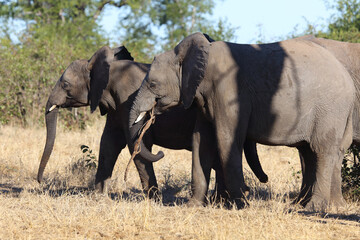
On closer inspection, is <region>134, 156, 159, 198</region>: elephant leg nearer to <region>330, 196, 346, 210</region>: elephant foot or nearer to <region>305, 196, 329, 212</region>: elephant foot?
<region>305, 196, 329, 212</region>: elephant foot

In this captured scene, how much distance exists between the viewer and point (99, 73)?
8.03 m

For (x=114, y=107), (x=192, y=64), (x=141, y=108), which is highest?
(x=192, y=64)

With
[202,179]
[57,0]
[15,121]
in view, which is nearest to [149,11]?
[57,0]

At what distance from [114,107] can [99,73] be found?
509 mm

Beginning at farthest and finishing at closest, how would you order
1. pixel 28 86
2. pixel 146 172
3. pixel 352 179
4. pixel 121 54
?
1. pixel 28 86
2. pixel 121 54
3. pixel 352 179
4. pixel 146 172

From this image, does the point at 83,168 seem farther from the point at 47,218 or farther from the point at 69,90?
the point at 47,218

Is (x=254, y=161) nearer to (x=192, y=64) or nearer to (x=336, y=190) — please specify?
(x=336, y=190)

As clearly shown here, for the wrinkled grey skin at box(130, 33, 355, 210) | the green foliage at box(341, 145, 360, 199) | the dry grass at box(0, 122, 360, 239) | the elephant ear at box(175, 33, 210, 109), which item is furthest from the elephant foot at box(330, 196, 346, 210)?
the elephant ear at box(175, 33, 210, 109)

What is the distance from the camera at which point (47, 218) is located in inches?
233

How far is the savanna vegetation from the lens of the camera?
218 inches

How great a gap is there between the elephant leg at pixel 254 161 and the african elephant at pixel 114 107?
51 centimetres

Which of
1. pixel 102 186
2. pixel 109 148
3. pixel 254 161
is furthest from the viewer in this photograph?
pixel 102 186

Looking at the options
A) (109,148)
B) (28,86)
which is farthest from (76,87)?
(28,86)

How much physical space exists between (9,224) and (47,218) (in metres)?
0.40
